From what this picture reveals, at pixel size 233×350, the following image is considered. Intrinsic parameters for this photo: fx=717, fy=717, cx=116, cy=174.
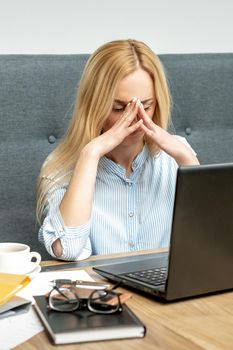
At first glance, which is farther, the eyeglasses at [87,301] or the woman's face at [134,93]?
the woman's face at [134,93]

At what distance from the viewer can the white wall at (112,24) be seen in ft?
7.27

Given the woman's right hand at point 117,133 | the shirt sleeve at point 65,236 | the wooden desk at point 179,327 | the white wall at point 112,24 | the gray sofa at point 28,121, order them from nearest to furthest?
1. the wooden desk at point 179,327
2. the shirt sleeve at point 65,236
3. the woman's right hand at point 117,133
4. the gray sofa at point 28,121
5. the white wall at point 112,24

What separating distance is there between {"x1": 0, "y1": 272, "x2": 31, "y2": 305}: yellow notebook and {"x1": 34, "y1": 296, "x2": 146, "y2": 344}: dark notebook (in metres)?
0.06

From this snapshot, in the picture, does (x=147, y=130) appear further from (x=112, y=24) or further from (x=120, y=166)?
(x=112, y=24)

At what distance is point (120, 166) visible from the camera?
1.86m

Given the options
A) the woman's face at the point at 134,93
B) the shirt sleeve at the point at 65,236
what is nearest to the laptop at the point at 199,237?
the shirt sleeve at the point at 65,236

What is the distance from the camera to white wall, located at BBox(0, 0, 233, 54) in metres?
2.21

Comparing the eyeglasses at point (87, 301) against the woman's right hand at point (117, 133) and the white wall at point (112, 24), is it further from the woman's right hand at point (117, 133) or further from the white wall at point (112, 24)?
the white wall at point (112, 24)

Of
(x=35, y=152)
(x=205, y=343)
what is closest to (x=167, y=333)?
(x=205, y=343)

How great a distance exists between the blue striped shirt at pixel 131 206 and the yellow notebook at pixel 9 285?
1.89ft

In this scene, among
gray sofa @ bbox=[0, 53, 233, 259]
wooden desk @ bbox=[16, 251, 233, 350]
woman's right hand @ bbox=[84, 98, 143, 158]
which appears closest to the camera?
wooden desk @ bbox=[16, 251, 233, 350]

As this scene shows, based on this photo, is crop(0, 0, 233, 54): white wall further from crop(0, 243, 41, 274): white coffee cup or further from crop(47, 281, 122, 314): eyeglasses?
crop(47, 281, 122, 314): eyeglasses

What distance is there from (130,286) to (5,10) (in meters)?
1.21

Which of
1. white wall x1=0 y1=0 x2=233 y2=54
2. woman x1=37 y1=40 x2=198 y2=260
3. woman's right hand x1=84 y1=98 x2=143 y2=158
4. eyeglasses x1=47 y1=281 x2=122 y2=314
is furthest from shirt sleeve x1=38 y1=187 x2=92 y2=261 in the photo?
white wall x1=0 y1=0 x2=233 y2=54
